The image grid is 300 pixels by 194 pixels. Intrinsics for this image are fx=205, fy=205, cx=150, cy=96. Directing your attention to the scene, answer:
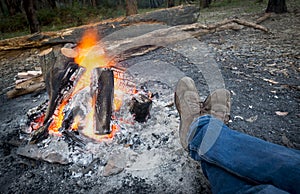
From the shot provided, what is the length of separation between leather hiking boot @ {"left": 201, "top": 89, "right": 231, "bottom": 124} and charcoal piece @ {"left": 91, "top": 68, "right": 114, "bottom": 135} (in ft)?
3.48

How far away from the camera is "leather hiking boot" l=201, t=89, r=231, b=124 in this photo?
2170mm

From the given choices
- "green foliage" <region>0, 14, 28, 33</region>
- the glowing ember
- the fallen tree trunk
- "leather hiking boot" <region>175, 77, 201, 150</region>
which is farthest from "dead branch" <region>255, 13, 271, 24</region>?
"green foliage" <region>0, 14, 28, 33</region>

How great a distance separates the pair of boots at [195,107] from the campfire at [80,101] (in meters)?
0.43

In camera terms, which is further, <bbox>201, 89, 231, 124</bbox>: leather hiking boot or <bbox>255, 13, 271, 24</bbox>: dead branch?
<bbox>255, 13, 271, 24</bbox>: dead branch

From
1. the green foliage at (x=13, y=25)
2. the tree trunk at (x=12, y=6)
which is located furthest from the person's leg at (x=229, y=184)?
the tree trunk at (x=12, y=6)

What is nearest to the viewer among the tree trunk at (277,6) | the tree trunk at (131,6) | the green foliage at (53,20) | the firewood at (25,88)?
the firewood at (25,88)

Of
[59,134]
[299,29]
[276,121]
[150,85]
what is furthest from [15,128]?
[299,29]

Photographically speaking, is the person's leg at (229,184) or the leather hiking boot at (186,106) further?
the leather hiking boot at (186,106)

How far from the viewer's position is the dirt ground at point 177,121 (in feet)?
5.95

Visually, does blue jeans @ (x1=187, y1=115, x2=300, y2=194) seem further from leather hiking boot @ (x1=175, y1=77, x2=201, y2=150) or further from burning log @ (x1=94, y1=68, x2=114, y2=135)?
burning log @ (x1=94, y1=68, x2=114, y2=135)

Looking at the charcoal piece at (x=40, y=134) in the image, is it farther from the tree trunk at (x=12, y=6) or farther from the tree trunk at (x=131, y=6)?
the tree trunk at (x=12, y=6)

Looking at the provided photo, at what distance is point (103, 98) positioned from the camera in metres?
2.35

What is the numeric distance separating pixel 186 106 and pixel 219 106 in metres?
0.35

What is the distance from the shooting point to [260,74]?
371 centimetres
